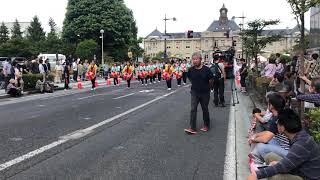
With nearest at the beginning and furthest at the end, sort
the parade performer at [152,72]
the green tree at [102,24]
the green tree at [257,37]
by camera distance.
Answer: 1. the green tree at [257,37]
2. the parade performer at [152,72]
3. the green tree at [102,24]

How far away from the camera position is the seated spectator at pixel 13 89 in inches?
934

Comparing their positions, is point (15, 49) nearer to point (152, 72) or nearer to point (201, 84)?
point (152, 72)

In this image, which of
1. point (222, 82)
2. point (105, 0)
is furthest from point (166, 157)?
point (105, 0)

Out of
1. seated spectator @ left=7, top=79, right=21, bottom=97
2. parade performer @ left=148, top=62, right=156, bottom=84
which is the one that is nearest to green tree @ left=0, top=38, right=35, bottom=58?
parade performer @ left=148, top=62, right=156, bottom=84

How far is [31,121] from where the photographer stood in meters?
13.6

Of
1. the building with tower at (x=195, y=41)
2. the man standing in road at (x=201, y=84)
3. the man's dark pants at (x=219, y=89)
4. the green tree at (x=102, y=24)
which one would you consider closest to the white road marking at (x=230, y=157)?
the man standing in road at (x=201, y=84)

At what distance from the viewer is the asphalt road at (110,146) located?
762 centimetres

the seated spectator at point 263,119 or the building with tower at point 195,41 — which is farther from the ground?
the building with tower at point 195,41

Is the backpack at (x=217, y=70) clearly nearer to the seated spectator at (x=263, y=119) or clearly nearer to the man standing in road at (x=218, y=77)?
the man standing in road at (x=218, y=77)

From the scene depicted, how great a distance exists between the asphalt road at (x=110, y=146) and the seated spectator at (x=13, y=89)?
7.95 meters

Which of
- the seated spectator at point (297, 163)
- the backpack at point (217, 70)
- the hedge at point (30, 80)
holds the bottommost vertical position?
the seated spectator at point (297, 163)

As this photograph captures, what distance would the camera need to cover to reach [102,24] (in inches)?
2911

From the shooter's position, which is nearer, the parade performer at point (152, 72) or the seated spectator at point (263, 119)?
the seated spectator at point (263, 119)

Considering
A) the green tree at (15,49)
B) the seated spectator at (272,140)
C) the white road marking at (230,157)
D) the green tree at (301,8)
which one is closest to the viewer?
the seated spectator at (272,140)
